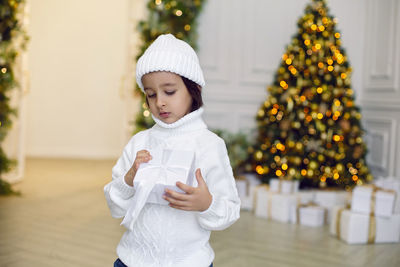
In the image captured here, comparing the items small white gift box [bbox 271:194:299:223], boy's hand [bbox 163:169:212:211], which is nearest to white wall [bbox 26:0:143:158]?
small white gift box [bbox 271:194:299:223]

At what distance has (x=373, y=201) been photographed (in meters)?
3.46

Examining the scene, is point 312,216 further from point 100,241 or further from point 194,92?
point 194,92

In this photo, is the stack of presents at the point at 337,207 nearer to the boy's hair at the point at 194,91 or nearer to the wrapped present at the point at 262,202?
the wrapped present at the point at 262,202

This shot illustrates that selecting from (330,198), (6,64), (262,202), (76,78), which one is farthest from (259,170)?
(76,78)

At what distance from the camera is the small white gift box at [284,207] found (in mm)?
4096

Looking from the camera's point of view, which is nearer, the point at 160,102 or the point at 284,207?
the point at 160,102

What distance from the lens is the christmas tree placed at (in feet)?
14.3

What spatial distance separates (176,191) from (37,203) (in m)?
3.56

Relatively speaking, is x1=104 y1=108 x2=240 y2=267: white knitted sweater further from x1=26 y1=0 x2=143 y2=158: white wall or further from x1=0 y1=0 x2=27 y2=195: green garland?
x1=26 y1=0 x2=143 y2=158: white wall

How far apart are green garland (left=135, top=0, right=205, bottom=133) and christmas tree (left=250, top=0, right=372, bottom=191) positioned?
1145 millimetres

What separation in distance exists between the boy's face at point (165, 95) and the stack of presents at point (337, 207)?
2499mm

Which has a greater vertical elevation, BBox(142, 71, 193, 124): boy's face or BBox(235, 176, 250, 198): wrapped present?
BBox(142, 71, 193, 124): boy's face

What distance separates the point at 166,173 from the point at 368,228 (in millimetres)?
2702

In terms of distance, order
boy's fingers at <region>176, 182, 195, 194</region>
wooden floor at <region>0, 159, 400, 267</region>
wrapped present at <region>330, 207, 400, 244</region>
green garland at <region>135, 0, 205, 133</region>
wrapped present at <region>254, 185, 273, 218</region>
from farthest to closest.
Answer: green garland at <region>135, 0, 205, 133</region> < wrapped present at <region>254, 185, 273, 218</region> < wrapped present at <region>330, 207, 400, 244</region> < wooden floor at <region>0, 159, 400, 267</region> < boy's fingers at <region>176, 182, 195, 194</region>
